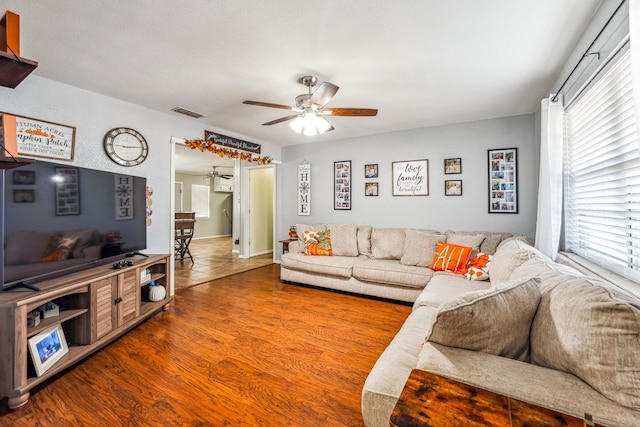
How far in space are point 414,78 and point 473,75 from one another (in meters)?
0.53

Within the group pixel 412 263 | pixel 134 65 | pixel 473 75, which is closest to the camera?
pixel 134 65

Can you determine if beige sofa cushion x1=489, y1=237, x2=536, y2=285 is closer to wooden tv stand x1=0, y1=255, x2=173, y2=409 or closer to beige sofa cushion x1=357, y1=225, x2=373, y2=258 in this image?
beige sofa cushion x1=357, y1=225, x2=373, y2=258

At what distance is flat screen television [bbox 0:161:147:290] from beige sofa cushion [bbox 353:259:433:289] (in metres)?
2.60

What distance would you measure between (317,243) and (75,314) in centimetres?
285

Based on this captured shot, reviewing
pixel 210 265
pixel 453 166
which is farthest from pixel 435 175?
pixel 210 265

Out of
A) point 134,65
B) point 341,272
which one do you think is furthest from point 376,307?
point 134,65

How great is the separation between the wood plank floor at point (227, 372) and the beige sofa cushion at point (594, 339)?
1069 millimetres

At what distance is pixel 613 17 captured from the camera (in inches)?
58.5

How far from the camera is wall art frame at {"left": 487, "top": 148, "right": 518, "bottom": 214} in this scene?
12.2 feet

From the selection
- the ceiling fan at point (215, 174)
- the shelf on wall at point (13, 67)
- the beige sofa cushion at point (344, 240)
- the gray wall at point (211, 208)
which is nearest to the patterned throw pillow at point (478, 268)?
the beige sofa cushion at point (344, 240)

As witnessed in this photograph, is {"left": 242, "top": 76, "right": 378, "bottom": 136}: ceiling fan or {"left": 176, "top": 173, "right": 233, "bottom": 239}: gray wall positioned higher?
{"left": 242, "top": 76, "right": 378, "bottom": 136}: ceiling fan

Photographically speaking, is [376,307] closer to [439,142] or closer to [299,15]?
[439,142]

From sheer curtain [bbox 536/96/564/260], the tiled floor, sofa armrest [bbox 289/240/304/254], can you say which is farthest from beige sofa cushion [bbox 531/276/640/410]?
the tiled floor

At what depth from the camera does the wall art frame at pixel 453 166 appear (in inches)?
159
